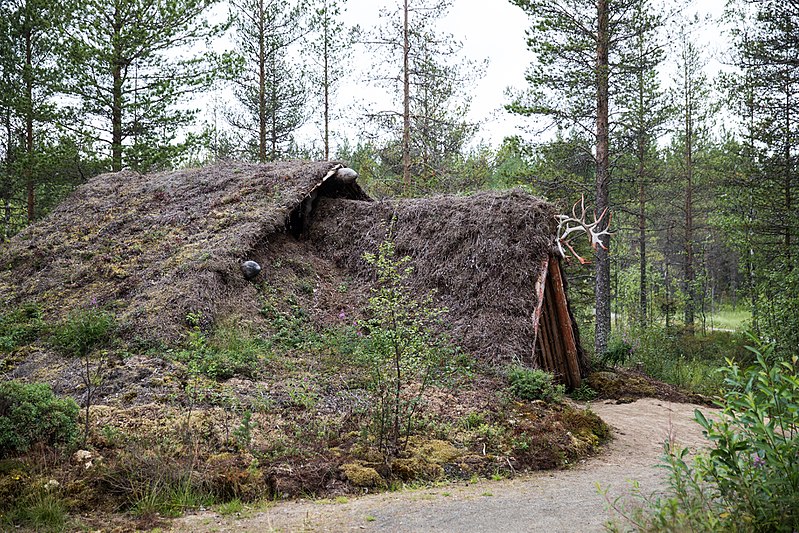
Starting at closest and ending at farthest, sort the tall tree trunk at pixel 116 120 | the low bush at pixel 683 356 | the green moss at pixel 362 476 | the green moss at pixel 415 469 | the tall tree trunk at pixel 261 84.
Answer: the green moss at pixel 362 476 < the green moss at pixel 415 469 < the low bush at pixel 683 356 < the tall tree trunk at pixel 116 120 < the tall tree trunk at pixel 261 84

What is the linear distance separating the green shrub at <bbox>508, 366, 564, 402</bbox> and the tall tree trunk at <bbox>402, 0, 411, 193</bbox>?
34.9 ft

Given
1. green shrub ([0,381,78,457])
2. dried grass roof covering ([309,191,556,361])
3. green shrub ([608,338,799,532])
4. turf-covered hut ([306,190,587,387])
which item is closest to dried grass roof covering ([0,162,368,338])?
dried grass roof covering ([309,191,556,361])

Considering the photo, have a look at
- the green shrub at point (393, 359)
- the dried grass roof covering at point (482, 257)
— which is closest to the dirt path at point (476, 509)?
the green shrub at point (393, 359)

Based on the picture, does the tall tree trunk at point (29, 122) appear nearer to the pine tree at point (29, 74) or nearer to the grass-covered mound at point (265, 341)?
the pine tree at point (29, 74)

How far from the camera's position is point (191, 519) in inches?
188

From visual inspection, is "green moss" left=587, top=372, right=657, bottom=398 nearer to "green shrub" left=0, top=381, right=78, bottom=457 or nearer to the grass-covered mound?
the grass-covered mound

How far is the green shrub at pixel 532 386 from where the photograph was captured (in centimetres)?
842

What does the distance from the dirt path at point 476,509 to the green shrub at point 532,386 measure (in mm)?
1717

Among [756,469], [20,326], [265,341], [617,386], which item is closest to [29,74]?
[20,326]

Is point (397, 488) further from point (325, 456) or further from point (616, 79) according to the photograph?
point (616, 79)

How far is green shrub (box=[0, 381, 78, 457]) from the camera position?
5.22 metres

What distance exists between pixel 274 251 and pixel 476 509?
328 inches

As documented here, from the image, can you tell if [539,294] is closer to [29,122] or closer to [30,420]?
[30,420]

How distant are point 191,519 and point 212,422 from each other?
6.20ft
